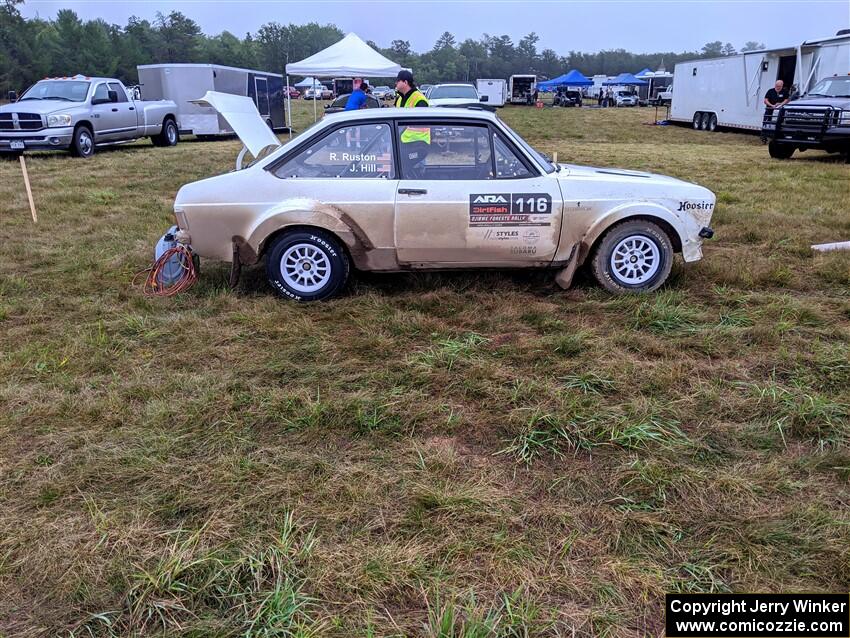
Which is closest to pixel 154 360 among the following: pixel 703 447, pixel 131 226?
pixel 703 447

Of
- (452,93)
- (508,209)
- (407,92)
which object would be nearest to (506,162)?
(508,209)

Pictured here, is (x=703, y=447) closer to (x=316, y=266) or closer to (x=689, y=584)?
(x=689, y=584)

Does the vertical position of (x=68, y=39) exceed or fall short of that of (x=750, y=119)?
it exceeds it

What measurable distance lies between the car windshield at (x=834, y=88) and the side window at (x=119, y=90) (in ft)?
55.7

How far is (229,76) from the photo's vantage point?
20219 millimetres

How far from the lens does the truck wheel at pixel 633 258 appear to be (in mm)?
5141

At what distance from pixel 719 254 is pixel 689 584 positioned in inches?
195

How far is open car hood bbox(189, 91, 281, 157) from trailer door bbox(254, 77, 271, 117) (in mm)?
16007

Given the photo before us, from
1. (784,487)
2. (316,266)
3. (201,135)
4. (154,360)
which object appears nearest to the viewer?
(784,487)

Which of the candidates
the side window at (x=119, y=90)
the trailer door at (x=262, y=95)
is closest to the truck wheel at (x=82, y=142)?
the side window at (x=119, y=90)

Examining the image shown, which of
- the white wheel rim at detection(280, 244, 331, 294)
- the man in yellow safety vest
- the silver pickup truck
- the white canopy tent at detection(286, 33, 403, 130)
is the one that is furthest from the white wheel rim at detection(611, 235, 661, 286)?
the white canopy tent at detection(286, 33, 403, 130)

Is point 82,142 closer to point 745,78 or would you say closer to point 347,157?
point 347,157

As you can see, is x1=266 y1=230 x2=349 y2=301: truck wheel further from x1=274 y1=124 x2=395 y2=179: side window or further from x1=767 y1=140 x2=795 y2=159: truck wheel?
x1=767 y1=140 x2=795 y2=159: truck wheel

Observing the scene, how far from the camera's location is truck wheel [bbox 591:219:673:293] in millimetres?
5141
